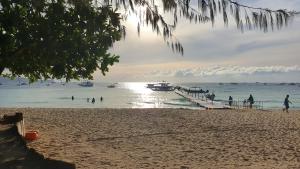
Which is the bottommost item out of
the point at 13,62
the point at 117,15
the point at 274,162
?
the point at 274,162

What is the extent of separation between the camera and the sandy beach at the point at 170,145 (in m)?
13.9

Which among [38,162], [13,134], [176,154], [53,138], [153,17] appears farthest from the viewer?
[53,138]

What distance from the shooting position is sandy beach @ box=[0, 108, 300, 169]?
1386 centimetres

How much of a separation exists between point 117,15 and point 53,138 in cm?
1006

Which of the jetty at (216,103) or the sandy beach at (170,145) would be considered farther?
the jetty at (216,103)

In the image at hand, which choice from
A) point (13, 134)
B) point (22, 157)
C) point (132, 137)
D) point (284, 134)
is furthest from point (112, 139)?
point (284, 134)

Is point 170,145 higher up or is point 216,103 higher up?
point 216,103

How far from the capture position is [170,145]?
57.3 ft

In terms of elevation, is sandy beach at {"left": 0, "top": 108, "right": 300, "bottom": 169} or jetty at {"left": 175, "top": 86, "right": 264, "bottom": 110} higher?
Answer: jetty at {"left": 175, "top": 86, "right": 264, "bottom": 110}

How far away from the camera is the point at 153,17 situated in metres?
7.81

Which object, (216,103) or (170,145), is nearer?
(170,145)

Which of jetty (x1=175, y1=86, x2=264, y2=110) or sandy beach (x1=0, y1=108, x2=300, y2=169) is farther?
jetty (x1=175, y1=86, x2=264, y2=110)

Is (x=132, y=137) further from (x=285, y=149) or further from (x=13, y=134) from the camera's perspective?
(x=285, y=149)

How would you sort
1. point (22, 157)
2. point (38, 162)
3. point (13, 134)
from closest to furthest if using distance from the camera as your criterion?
point (38, 162), point (22, 157), point (13, 134)
